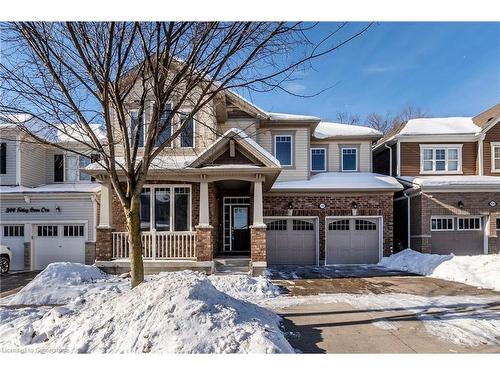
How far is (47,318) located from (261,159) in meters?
5.92

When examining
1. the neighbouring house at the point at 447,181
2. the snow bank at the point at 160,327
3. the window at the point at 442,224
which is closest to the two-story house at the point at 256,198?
the neighbouring house at the point at 447,181

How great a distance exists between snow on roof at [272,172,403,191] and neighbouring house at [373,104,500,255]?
1288mm

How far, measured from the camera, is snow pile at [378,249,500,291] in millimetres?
8312

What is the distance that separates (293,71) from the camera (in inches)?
199

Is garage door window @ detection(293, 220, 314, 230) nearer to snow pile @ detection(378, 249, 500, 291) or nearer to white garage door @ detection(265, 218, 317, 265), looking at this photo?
white garage door @ detection(265, 218, 317, 265)

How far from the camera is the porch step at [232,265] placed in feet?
29.7

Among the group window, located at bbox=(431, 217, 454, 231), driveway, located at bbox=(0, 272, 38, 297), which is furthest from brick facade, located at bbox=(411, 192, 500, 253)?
driveway, located at bbox=(0, 272, 38, 297)

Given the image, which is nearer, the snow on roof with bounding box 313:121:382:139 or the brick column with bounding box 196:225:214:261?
the brick column with bounding box 196:225:214:261

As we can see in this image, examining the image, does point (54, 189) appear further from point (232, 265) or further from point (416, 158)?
point (416, 158)

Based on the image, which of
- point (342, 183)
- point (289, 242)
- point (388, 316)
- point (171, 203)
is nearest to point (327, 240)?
point (289, 242)

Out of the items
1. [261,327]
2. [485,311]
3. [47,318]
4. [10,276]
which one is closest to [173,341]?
[261,327]

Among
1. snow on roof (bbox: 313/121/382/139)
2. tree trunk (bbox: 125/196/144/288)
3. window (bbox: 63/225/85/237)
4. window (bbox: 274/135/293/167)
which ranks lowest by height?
window (bbox: 63/225/85/237)

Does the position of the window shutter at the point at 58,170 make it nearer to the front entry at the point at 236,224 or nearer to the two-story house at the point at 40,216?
the two-story house at the point at 40,216

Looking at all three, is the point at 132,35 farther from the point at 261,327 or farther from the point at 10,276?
the point at 10,276
